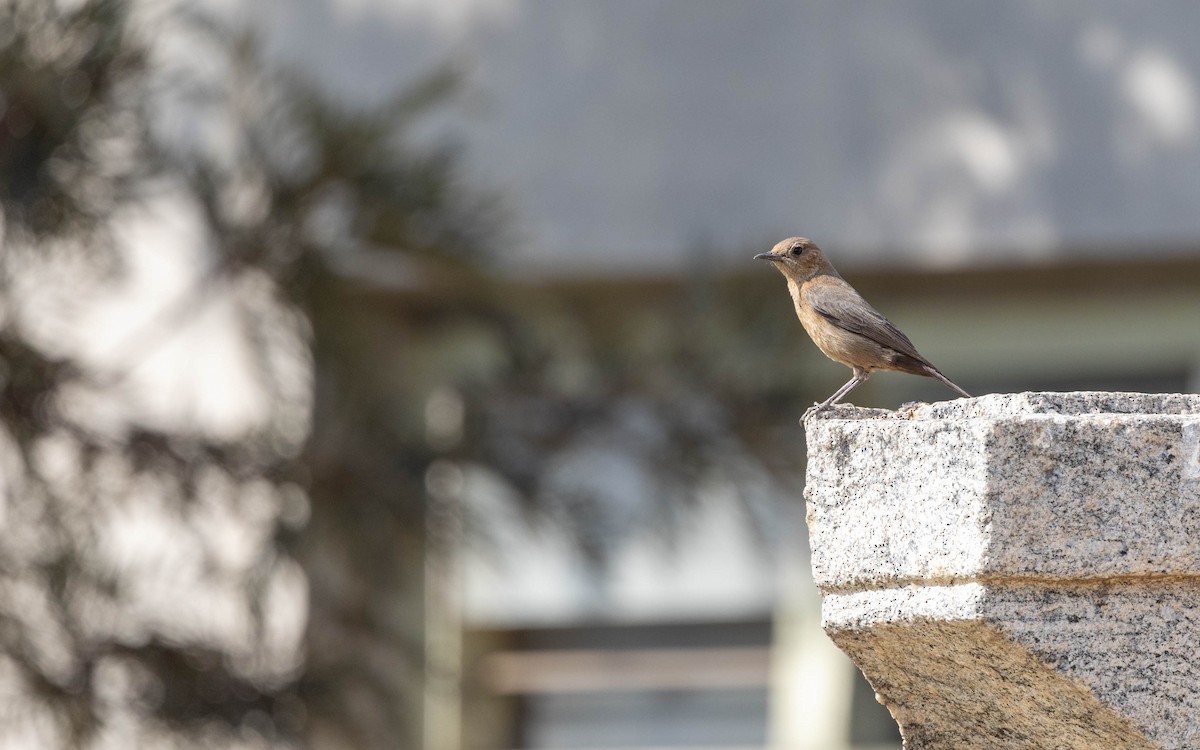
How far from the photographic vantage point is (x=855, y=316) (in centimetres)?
268

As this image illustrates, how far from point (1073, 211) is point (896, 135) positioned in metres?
0.65

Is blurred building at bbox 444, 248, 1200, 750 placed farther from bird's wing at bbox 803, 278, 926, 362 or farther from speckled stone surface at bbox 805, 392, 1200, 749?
speckled stone surface at bbox 805, 392, 1200, 749

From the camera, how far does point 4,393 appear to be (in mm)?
4207

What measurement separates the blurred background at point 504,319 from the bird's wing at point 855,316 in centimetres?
176

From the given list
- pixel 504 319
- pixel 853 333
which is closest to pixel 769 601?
pixel 504 319

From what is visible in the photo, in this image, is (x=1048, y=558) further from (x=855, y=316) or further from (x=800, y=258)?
(x=800, y=258)

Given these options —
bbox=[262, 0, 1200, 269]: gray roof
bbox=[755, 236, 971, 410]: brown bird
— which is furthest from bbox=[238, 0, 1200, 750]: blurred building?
bbox=[755, 236, 971, 410]: brown bird

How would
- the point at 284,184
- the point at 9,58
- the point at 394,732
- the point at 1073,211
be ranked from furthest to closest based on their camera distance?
1. the point at 1073,211
2. the point at 394,732
3. the point at 284,184
4. the point at 9,58

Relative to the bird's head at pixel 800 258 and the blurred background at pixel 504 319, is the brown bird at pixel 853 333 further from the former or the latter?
the blurred background at pixel 504 319

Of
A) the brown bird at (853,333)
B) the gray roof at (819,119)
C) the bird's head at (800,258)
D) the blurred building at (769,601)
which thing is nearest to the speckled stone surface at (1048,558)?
the brown bird at (853,333)

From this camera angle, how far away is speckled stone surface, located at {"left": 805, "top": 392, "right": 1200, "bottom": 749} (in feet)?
5.25

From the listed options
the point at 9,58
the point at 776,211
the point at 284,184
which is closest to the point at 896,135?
the point at 776,211

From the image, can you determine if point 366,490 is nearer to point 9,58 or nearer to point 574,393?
point 574,393

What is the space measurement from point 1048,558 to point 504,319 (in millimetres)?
3160
